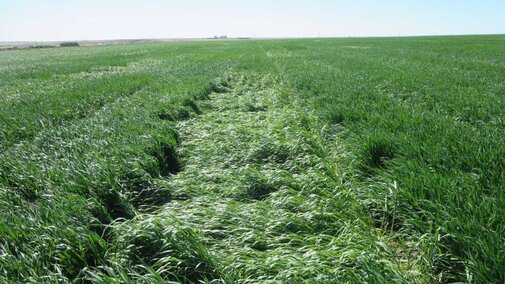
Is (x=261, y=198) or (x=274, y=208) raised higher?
(x=274, y=208)

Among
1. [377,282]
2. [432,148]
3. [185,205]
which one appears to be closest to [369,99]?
[432,148]

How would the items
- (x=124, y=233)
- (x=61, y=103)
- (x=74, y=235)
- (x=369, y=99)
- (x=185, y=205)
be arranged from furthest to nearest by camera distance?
(x=61, y=103)
(x=369, y=99)
(x=185, y=205)
(x=124, y=233)
(x=74, y=235)

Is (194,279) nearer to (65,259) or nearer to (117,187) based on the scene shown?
(65,259)

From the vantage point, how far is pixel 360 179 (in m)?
5.46

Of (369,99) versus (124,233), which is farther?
(369,99)

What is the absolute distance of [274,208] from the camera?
14.9 feet

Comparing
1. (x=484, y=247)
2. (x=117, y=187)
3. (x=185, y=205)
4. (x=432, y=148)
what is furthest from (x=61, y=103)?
(x=484, y=247)

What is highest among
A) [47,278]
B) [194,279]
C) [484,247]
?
[484,247]

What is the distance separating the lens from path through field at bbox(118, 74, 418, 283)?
3238mm

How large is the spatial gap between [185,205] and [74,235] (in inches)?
61.3

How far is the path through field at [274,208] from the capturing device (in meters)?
3.24

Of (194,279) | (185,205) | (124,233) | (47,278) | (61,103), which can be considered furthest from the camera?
(61,103)

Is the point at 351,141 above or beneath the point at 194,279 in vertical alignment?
above

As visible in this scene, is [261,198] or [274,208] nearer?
[274,208]
